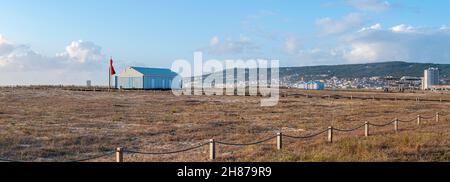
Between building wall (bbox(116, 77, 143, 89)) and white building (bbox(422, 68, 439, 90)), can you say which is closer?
building wall (bbox(116, 77, 143, 89))

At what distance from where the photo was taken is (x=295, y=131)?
22906 millimetres

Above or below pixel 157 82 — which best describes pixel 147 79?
above

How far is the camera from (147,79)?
3238 inches

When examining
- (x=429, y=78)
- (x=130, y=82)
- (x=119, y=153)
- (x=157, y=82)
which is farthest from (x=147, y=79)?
(x=429, y=78)

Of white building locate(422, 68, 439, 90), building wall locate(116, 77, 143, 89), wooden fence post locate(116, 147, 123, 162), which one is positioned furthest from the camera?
white building locate(422, 68, 439, 90)

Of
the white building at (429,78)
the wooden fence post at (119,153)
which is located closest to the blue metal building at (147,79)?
the wooden fence post at (119,153)

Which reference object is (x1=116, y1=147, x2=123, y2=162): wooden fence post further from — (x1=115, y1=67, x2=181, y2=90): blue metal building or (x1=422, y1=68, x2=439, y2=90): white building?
(x1=422, y1=68, x2=439, y2=90): white building

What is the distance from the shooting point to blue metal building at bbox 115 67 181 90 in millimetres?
81812

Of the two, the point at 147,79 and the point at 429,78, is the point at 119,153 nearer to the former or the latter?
the point at 147,79

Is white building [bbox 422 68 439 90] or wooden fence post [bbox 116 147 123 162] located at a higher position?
white building [bbox 422 68 439 90]

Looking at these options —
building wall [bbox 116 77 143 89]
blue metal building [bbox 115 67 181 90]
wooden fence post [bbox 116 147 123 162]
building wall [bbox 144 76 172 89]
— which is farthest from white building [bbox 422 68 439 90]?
wooden fence post [bbox 116 147 123 162]

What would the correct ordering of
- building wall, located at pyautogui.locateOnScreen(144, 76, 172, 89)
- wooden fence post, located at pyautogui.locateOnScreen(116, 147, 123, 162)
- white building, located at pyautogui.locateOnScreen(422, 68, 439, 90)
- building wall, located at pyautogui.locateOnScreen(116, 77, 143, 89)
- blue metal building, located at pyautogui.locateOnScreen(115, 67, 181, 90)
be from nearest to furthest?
wooden fence post, located at pyautogui.locateOnScreen(116, 147, 123, 162) → blue metal building, located at pyautogui.locateOnScreen(115, 67, 181, 90) → building wall, located at pyautogui.locateOnScreen(116, 77, 143, 89) → building wall, located at pyautogui.locateOnScreen(144, 76, 172, 89) → white building, located at pyautogui.locateOnScreen(422, 68, 439, 90)
